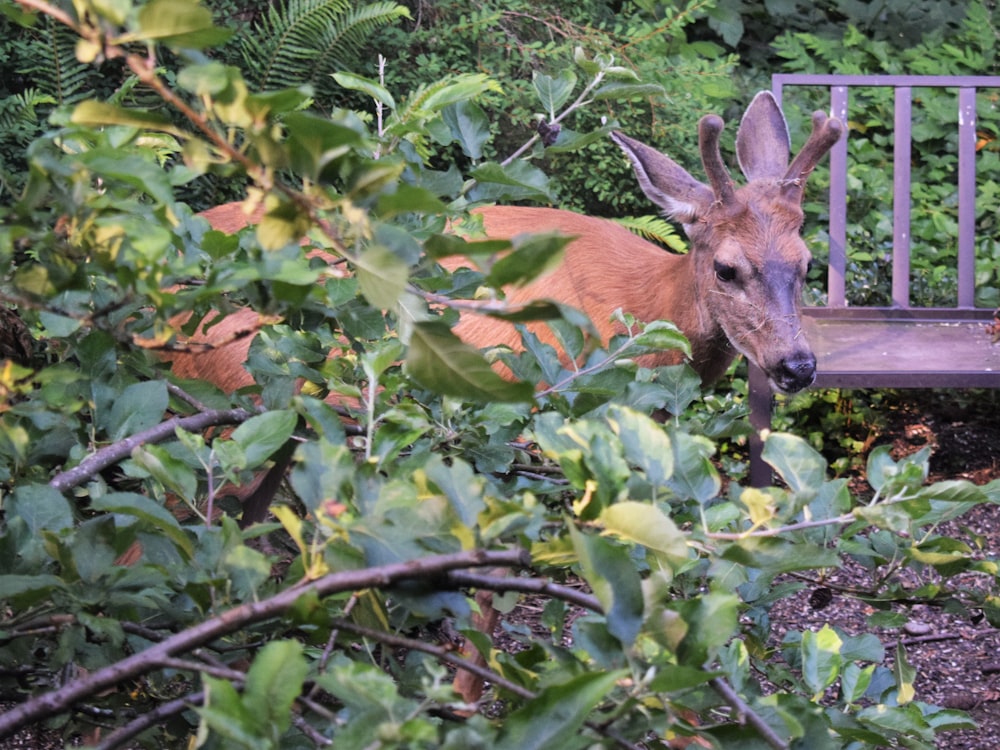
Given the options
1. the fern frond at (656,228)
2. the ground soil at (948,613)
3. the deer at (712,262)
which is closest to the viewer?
the ground soil at (948,613)

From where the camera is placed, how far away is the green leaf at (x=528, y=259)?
1085 millimetres

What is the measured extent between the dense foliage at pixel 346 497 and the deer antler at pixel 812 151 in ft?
8.78

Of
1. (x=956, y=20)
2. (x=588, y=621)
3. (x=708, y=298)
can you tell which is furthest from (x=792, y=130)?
(x=588, y=621)

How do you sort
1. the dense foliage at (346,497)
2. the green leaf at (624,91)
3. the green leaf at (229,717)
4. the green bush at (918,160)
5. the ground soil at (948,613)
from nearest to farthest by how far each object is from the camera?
the green leaf at (229,717) < the dense foliage at (346,497) < the green leaf at (624,91) < the ground soil at (948,613) < the green bush at (918,160)

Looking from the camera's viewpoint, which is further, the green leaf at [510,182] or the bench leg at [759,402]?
the bench leg at [759,402]

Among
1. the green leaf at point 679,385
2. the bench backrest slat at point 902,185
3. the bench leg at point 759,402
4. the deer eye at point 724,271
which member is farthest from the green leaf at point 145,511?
the bench backrest slat at point 902,185

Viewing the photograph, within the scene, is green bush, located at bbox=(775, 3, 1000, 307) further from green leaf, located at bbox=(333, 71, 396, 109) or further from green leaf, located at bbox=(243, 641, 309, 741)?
green leaf, located at bbox=(243, 641, 309, 741)

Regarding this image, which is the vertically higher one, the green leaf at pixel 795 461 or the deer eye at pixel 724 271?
the green leaf at pixel 795 461

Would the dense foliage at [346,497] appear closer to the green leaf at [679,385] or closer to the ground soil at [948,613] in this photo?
the green leaf at [679,385]

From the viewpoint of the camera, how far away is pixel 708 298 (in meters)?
4.38

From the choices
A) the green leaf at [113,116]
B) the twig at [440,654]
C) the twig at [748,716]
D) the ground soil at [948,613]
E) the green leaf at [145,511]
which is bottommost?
the ground soil at [948,613]

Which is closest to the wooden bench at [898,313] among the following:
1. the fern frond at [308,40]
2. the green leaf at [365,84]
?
the fern frond at [308,40]

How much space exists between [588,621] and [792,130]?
6.68 metres

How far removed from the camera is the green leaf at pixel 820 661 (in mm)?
1743
